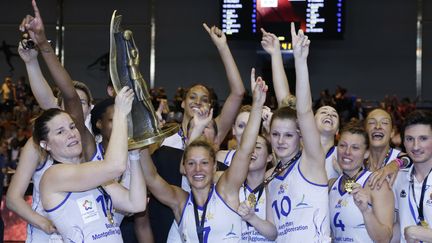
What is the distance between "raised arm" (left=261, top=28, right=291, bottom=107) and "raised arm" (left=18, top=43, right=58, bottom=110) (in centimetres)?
156

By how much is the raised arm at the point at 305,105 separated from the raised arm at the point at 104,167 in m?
1.08

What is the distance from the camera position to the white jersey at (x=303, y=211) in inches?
191

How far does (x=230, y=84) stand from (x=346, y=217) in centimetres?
173

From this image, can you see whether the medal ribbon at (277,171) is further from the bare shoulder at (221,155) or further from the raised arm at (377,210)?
the bare shoulder at (221,155)

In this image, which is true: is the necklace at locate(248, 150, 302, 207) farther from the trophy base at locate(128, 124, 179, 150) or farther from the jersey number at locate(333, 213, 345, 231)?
the trophy base at locate(128, 124, 179, 150)

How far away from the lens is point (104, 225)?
442cm

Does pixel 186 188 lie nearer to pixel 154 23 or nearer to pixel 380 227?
pixel 380 227

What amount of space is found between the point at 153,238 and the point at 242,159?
1.29 metres

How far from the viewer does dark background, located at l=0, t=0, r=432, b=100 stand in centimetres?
1728

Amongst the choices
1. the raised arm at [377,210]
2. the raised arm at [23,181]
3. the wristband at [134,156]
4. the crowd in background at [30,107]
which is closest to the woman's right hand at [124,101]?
the wristband at [134,156]

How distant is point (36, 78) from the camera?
5273mm

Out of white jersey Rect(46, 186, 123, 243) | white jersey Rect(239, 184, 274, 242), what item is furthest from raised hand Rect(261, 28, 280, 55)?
white jersey Rect(46, 186, 123, 243)

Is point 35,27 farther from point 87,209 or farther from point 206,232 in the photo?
point 206,232

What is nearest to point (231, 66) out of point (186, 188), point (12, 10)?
point (186, 188)
